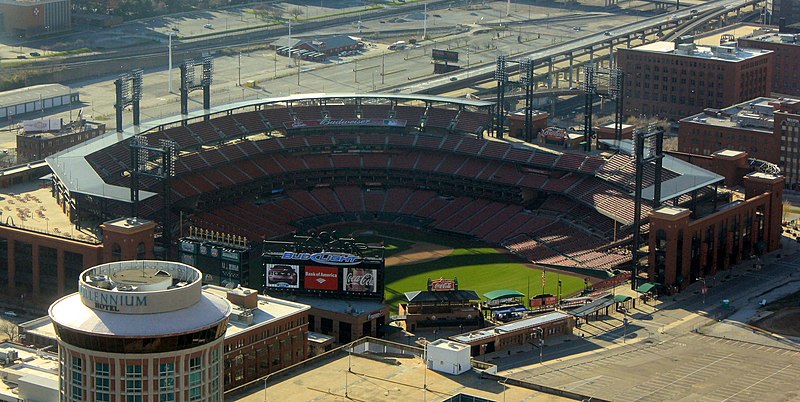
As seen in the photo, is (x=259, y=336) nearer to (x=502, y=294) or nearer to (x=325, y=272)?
(x=325, y=272)

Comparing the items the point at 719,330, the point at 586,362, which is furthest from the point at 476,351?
the point at 719,330

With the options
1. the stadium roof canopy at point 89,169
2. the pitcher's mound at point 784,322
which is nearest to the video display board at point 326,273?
the stadium roof canopy at point 89,169

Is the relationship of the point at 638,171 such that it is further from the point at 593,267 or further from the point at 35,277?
A: the point at 35,277

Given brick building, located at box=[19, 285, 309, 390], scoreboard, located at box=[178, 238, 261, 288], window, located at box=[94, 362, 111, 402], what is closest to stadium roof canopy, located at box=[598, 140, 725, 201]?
scoreboard, located at box=[178, 238, 261, 288]

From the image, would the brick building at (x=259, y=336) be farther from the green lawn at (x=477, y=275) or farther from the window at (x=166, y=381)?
the window at (x=166, y=381)

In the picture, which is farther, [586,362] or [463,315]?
[463,315]
